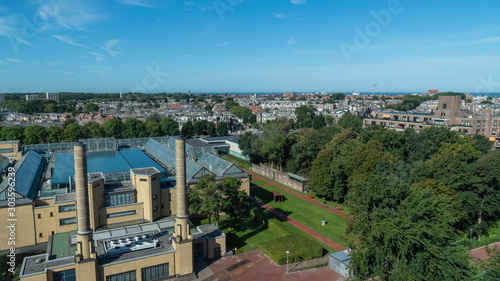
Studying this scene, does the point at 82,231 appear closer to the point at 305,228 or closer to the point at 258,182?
the point at 305,228

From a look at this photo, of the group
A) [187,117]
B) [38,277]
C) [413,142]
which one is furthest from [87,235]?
[187,117]

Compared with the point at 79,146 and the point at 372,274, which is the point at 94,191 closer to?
the point at 79,146

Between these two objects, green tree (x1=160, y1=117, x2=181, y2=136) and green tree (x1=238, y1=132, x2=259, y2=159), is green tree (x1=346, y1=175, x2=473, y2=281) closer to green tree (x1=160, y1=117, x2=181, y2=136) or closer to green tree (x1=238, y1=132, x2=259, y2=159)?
green tree (x1=238, y1=132, x2=259, y2=159)

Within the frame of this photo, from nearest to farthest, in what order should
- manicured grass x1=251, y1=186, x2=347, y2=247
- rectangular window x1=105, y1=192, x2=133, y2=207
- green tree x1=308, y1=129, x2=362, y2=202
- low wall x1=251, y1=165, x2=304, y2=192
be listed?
rectangular window x1=105, y1=192, x2=133, y2=207 → manicured grass x1=251, y1=186, x2=347, y2=247 → green tree x1=308, y1=129, x2=362, y2=202 → low wall x1=251, y1=165, x2=304, y2=192

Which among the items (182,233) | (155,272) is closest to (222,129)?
(182,233)

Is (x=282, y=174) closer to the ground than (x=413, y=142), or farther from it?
closer to the ground

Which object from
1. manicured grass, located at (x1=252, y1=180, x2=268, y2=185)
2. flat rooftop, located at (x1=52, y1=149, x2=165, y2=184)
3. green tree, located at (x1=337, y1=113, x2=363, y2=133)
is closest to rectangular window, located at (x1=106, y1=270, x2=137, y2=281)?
flat rooftop, located at (x1=52, y1=149, x2=165, y2=184)

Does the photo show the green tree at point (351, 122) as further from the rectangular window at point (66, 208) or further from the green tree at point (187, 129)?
the rectangular window at point (66, 208)
